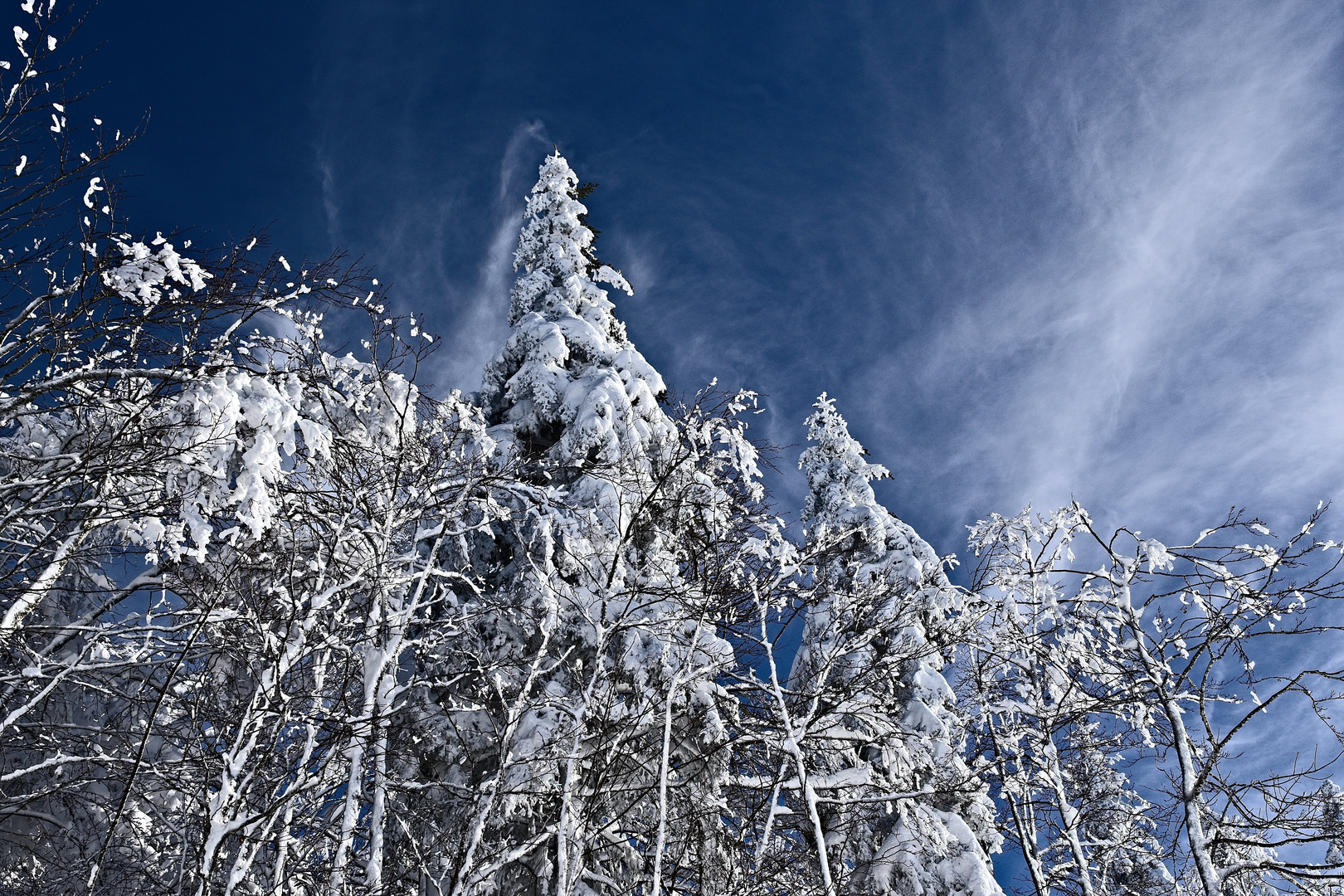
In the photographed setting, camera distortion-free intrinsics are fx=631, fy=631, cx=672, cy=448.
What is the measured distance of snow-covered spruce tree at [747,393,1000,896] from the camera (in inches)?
262

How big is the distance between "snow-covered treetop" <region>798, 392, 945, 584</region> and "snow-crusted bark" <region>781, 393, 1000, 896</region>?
0.04m

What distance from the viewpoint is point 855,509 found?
592 inches

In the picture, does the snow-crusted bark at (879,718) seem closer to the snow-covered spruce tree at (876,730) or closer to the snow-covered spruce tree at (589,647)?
the snow-covered spruce tree at (876,730)

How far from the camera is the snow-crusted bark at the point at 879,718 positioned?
6.95 m

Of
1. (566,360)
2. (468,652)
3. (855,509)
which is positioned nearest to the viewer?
(468,652)

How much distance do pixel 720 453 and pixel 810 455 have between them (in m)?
11.2

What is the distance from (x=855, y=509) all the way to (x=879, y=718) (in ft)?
28.8

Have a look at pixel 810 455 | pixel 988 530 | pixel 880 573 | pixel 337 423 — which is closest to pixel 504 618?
pixel 337 423

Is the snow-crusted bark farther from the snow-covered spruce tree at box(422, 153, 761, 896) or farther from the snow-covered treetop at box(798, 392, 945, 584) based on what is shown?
the snow-covered spruce tree at box(422, 153, 761, 896)

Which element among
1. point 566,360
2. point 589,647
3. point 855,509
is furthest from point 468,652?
point 855,509

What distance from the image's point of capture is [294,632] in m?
4.09

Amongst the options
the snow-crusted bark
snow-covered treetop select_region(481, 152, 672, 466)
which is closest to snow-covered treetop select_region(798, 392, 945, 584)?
the snow-crusted bark

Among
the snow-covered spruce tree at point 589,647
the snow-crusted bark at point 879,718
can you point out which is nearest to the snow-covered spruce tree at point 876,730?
the snow-crusted bark at point 879,718

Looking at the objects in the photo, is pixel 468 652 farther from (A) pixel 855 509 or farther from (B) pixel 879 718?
(A) pixel 855 509
